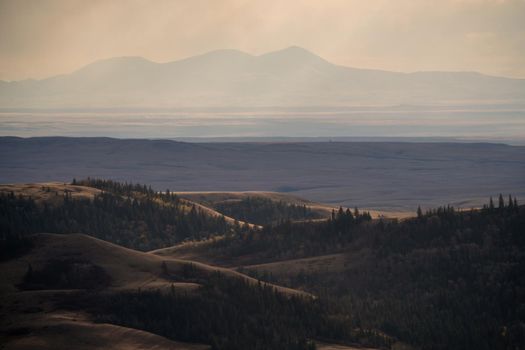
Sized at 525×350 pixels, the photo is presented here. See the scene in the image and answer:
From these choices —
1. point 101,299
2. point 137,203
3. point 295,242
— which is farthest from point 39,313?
point 137,203

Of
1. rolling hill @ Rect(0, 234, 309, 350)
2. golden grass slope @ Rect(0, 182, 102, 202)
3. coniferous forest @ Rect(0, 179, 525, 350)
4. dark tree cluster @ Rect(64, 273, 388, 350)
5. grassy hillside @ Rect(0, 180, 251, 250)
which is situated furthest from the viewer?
golden grass slope @ Rect(0, 182, 102, 202)

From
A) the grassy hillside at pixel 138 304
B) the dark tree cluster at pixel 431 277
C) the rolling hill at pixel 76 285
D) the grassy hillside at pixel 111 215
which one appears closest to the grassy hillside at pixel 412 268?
the dark tree cluster at pixel 431 277

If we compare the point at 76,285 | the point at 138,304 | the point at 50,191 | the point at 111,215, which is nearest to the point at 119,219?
the point at 111,215

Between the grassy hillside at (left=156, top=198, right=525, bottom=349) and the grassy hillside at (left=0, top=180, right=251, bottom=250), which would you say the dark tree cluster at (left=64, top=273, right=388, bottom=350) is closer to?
the grassy hillside at (left=156, top=198, right=525, bottom=349)

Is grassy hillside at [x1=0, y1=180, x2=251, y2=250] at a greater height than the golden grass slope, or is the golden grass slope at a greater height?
the golden grass slope

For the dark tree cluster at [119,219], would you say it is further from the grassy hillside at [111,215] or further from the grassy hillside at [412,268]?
the grassy hillside at [412,268]

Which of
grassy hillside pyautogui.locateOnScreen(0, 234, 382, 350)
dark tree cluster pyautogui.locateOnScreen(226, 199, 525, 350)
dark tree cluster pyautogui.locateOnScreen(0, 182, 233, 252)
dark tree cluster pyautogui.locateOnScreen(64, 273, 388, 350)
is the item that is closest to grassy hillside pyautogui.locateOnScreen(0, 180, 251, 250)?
dark tree cluster pyautogui.locateOnScreen(0, 182, 233, 252)

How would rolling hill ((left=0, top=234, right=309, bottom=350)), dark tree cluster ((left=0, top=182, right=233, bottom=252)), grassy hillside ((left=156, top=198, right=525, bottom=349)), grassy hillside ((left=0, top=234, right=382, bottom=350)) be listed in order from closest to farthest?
rolling hill ((left=0, top=234, right=309, bottom=350)), grassy hillside ((left=0, top=234, right=382, bottom=350)), grassy hillside ((left=156, top=198, right=525, bottom=349)), dark tree cluster ((left=0, top=182, right=233, bottom=252))

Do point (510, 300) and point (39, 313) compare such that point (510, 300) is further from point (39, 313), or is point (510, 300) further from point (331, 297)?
point (39, 313)

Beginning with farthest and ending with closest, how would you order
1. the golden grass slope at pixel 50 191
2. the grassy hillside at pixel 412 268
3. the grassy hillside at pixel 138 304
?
the golden grass slope at pixel 50 191 → the grassy hillside at pixel 412 268 → the grassy hillside at pixel 138 304

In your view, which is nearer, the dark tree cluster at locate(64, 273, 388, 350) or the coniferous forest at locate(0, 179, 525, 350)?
the dark tree cluster at locate(64, 273, 388, 350)

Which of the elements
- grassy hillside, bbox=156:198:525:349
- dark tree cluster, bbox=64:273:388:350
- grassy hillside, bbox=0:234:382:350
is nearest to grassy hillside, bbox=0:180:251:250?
grassy hillside, bbox=156:198:525:349

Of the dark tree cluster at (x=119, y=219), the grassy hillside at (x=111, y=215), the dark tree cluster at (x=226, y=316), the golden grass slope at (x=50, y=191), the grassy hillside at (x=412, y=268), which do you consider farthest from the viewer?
the golden grass slope at (x=50, y=191)
